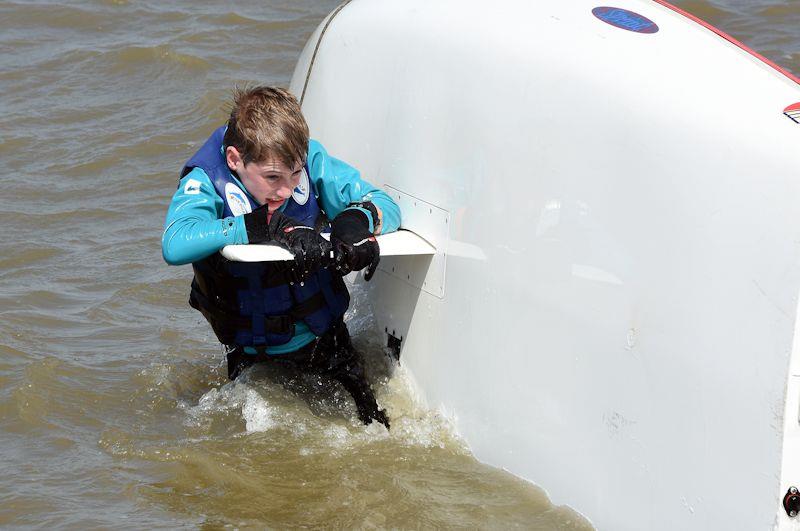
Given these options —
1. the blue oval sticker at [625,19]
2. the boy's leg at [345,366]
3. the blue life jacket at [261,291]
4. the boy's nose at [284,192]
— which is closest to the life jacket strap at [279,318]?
the blue life jacket at [261,291]

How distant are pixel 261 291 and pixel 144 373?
110 cm

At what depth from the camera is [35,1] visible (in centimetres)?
848

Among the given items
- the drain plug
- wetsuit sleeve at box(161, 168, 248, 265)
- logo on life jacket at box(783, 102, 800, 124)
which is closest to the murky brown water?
the drain plug

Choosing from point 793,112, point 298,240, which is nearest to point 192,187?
point 298,240

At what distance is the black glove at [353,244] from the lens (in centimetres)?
295

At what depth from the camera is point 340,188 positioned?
128 inches

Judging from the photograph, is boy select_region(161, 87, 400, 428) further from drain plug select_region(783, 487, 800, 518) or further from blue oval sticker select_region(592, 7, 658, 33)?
drain plug select_region(783, 487, 800, 518)

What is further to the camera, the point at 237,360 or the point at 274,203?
the point at 237,360

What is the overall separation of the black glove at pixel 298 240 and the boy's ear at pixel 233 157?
16 centimetres

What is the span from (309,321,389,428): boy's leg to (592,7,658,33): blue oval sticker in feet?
3.88

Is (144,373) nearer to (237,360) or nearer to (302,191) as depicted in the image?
(237,360)

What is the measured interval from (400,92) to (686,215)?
114cm

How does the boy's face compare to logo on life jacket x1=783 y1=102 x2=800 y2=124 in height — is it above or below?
below

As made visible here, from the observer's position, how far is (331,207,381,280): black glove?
2.95 m
